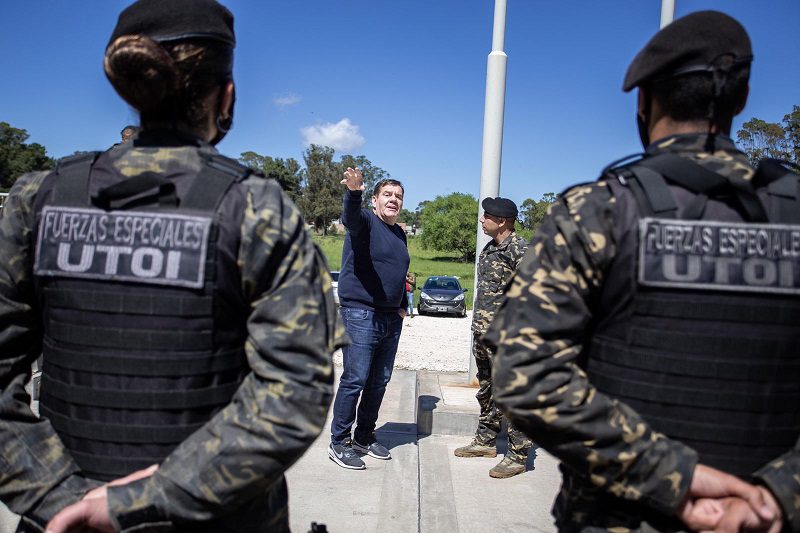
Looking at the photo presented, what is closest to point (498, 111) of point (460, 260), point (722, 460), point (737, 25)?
point (737, 25)

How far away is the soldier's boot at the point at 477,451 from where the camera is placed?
5.05 meters

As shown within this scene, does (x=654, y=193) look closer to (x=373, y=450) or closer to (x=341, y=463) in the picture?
(x=341, y=463)

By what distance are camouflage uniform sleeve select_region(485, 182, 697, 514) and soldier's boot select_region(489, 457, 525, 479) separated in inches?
131

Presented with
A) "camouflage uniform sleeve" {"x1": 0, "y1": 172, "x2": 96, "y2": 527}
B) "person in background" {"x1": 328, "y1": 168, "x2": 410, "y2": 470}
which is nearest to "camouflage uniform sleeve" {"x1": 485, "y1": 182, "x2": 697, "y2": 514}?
"camouflage uniform sleeve" {"x1": 0, "y1": 172, "x2": 96, "y2": 527}

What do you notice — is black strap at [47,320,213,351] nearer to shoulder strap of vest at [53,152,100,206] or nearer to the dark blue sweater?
shoulder strap of vest at [53,152,100,206]

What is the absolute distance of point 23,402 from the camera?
149 cm

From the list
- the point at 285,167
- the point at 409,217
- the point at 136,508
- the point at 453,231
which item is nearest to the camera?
the point at 136,508

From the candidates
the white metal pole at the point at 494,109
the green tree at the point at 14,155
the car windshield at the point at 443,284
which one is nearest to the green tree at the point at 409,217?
the green tree at the point at 14,155

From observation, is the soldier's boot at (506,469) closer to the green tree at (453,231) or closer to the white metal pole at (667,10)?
the white metal pole at (667,10)

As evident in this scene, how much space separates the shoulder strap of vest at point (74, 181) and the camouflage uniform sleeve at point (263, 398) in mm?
435

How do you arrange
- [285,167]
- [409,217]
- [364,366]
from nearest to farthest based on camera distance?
1. [364,366]
2. [285,167]
3. [409,217]

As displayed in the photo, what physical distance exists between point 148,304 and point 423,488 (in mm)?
3516

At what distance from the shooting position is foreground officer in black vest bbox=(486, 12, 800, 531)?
54.9 inches

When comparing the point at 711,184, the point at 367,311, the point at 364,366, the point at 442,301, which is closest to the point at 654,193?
the point at 711,184
